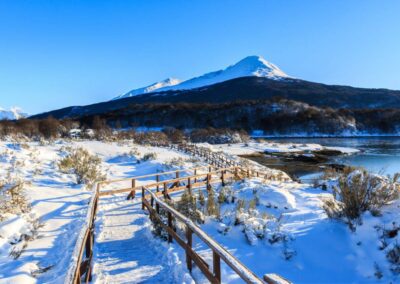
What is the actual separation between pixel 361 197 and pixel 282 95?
10743 cm

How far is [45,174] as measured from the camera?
13.1 metres

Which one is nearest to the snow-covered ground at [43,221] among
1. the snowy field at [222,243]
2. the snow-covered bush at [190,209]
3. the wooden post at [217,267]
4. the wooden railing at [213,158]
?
the snowy field at [222,243]

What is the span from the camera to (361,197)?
22.6ft

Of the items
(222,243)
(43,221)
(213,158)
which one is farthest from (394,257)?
(213,158)

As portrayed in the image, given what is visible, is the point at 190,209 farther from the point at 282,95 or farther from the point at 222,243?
the point at 282,95

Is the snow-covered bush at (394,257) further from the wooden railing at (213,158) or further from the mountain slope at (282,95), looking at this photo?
the mountain slope at (282,95)

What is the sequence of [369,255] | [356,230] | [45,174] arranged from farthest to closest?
[45,174] → [356,230] → [369,255]

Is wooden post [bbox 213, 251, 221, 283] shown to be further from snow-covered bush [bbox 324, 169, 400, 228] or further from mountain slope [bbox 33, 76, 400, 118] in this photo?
mountain slope [bbox 33, 76, 400, 118]

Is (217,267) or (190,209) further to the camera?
(190,209)

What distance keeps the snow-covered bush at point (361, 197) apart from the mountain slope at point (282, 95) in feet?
324

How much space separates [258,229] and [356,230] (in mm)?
1863

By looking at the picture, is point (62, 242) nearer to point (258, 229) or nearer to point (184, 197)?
point (184, 197)

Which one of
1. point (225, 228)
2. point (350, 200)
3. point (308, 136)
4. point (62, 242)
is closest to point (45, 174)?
point (62, 242)

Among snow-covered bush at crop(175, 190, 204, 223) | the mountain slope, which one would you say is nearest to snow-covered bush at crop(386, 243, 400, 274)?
snow-covered bush at crop(175, 190, 204, 223)
